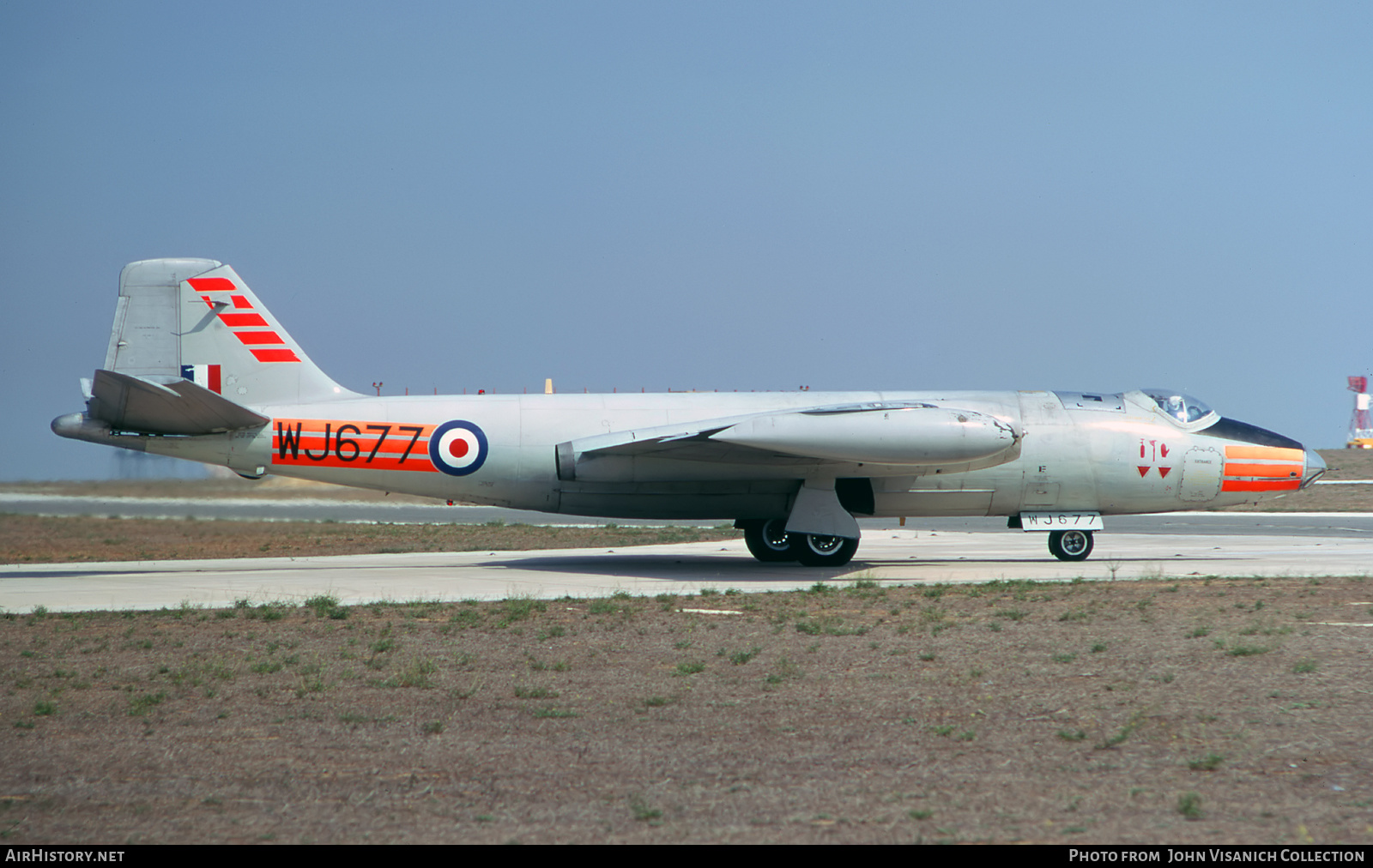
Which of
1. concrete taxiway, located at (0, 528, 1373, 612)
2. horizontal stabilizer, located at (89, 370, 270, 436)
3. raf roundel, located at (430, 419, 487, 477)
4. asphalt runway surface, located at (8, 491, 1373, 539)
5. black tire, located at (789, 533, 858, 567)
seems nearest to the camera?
concrete taxiway, located at (0, 528, 1373, 612)

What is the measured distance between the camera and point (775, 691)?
8781 mm

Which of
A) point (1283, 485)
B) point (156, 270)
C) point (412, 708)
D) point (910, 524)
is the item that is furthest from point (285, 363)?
point (910, 524)

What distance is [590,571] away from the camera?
19.3m

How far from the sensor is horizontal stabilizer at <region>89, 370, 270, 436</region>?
56.1 ft

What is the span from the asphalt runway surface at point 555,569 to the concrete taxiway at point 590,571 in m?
0.03

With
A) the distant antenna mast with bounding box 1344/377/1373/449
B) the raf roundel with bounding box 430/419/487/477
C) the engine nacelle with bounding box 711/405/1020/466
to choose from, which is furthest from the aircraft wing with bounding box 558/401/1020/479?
the distant antenna mast with bounding box 1344/377/1373/449

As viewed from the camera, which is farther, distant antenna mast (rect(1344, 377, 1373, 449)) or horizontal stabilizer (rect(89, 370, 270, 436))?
distant antenna mast (rect(1344, 377, 1373, 449))

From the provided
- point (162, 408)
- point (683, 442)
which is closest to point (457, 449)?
point (683, 442)

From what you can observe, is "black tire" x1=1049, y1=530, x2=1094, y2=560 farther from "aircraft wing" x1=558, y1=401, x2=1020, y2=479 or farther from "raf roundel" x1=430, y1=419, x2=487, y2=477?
"raf roundel" x1=430, y1=419, x2=487, y2=477

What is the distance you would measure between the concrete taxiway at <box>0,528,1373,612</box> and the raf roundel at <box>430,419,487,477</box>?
185cm

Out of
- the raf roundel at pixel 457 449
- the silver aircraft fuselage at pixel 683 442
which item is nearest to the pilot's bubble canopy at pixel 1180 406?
the silver aircraft fuselage at pixel 683 442

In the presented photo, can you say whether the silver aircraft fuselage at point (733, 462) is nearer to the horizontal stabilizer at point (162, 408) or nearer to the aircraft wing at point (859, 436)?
the horizontal stabilizer at point (162, 408)

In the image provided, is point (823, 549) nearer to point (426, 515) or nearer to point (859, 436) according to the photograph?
point (859, 436)
